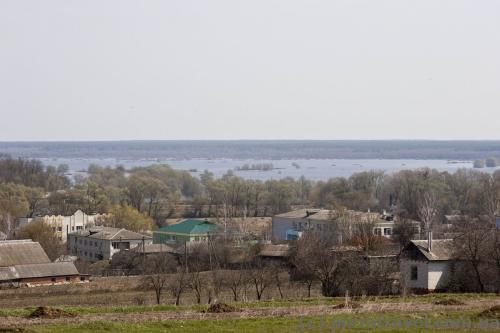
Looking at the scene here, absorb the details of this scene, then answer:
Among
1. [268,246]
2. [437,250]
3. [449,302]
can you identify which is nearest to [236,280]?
[437,250]

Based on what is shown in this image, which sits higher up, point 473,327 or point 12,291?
point 473,327

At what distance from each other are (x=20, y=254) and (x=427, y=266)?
26.0 metres

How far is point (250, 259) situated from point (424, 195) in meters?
32.7

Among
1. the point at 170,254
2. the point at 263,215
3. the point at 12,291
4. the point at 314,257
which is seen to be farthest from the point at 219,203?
the point at 314,257

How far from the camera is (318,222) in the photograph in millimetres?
73188

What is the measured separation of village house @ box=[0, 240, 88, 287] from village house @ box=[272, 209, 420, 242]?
65.1 ft

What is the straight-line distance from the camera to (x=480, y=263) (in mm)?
36219

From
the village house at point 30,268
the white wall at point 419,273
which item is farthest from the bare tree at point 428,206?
the white wall at point 419,273

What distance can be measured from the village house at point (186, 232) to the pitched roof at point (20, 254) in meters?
16.9

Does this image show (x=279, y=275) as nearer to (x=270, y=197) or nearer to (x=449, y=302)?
Result: (x=449, y=302)

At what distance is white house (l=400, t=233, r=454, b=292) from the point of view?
124ft

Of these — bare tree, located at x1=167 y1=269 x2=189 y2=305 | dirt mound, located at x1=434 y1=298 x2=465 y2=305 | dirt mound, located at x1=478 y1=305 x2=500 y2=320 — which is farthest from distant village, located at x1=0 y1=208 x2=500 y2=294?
dirt mound, located at x1=478 y1=305 x2=500 y2=320

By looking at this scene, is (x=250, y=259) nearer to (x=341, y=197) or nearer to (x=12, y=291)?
(x=12, y=291)

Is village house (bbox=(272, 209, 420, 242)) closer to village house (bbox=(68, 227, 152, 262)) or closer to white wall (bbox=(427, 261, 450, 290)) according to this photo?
village house (bbox=(68, 227, 152, 262))
